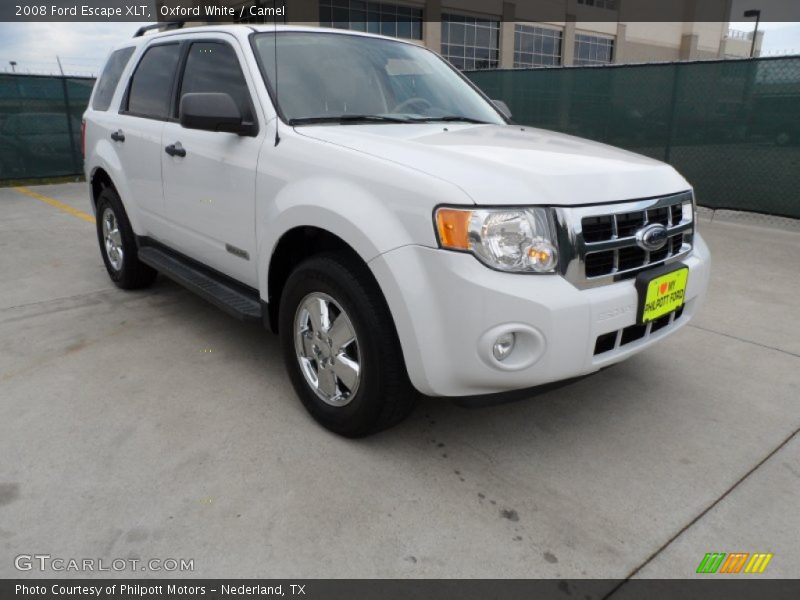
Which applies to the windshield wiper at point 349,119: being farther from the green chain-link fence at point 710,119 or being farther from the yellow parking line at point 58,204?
the green chain-link fence at point 710,119

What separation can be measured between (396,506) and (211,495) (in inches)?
28.9

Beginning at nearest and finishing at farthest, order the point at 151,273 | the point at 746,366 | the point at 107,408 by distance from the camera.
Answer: the point at 107,408, the point at 746,366, the point at 151,273

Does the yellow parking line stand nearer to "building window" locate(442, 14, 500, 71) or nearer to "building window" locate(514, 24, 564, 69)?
"building window" locate(442, 14, 500, 71)

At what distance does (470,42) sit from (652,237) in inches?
1289

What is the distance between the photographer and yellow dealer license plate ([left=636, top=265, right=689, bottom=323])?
254 cm

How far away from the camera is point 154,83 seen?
429 cm

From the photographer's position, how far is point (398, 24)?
29.0m

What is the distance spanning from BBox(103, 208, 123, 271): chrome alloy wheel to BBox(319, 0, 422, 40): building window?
897 inches

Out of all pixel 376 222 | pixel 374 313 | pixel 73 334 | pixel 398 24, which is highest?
pixel 398 24

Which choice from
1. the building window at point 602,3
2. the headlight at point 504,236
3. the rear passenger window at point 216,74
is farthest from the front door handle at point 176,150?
the building window at point 602,3

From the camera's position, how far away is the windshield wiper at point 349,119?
3.08m

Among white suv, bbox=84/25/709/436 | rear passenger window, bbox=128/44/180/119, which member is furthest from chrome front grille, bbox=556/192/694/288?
rear passenger window, bbox=128/44/180/119

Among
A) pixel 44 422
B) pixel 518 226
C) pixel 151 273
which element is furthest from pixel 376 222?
pixel 151 273

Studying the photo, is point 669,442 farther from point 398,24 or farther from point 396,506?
point 398,24
